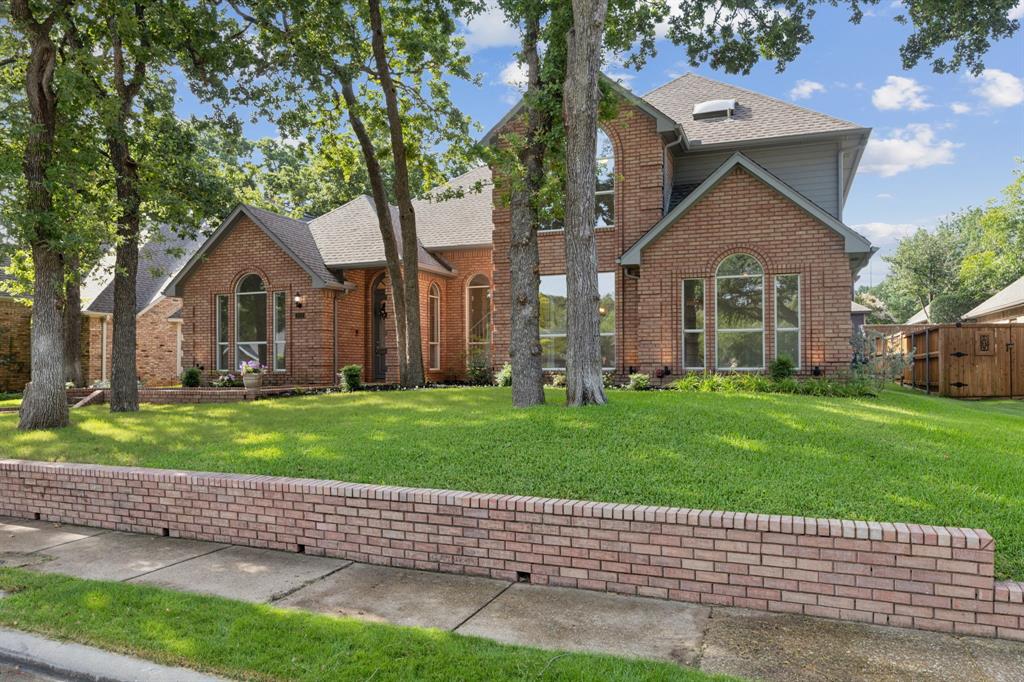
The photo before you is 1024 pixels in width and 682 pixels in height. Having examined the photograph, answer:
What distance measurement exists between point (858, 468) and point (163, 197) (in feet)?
42.6

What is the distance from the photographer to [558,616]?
4.43 meters

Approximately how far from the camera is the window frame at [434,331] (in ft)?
67.4

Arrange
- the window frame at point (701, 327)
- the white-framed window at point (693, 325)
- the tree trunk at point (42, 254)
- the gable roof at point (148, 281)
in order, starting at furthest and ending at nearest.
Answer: the gable roof at point (148, 281), the white-framed window at point (693, 325), the window frame at point (701, 327), the tree trunk at point (42, 254)

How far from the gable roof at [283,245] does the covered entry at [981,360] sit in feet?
52.9

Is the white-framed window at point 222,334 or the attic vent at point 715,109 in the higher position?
the attic vent at point 715,109

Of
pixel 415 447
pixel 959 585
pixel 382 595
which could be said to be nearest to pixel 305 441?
pixel 415 447

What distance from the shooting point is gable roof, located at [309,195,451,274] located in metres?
20.0

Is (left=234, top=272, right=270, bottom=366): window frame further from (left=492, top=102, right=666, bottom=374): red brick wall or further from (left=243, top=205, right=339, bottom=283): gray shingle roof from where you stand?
(left=492, top=102, right=666, bottom=374): red brick wall

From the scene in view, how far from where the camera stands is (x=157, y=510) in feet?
21.6

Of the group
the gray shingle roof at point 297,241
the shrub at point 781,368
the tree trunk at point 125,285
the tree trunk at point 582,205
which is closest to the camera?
the tree trunk at point 582,205

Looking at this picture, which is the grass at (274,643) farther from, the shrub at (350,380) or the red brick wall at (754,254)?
the shrub at (350,380)

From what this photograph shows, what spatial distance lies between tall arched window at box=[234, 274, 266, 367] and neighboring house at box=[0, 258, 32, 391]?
7.98 m

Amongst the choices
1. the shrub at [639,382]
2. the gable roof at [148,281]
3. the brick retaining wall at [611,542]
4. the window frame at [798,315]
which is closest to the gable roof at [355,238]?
the gable roof at [148,281]

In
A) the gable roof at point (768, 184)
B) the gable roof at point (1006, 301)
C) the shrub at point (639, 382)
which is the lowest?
the shrub at point (639, 382)
